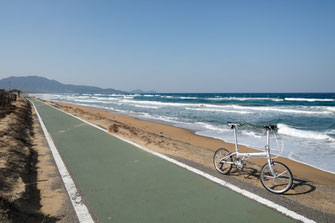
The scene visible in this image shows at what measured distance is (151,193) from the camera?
13.3 feet

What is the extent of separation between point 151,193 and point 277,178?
2395 millimetres

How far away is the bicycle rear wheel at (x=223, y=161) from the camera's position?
16.4 ft

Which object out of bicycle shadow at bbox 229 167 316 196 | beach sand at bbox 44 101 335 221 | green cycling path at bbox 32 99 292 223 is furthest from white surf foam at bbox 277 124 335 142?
green cycling path at bbox 32 99 292 223

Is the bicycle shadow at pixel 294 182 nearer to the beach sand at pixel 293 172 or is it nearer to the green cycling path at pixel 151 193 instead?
the beach sand at pixel 293 172

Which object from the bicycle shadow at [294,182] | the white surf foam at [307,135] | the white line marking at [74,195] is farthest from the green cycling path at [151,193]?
the white surf foam at [307,135]

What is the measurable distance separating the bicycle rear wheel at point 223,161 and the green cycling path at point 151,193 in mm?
669

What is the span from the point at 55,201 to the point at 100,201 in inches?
29.5

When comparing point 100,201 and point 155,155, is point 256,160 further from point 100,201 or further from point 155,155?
point 100,201

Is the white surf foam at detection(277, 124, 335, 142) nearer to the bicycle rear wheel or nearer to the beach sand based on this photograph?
the beach sand

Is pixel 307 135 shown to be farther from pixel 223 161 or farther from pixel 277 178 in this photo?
pixel 277 178

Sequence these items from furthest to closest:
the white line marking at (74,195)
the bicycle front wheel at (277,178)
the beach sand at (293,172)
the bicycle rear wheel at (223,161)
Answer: the bicycle rear wheel at (223,161), the bicycle front wheel at (277,178), the beach sand at (293,172), the white line marking at (74,195)

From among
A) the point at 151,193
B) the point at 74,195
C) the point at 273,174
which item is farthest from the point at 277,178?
the point at 74,195

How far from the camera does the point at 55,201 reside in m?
3.75

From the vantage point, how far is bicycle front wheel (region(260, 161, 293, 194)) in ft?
13.2
